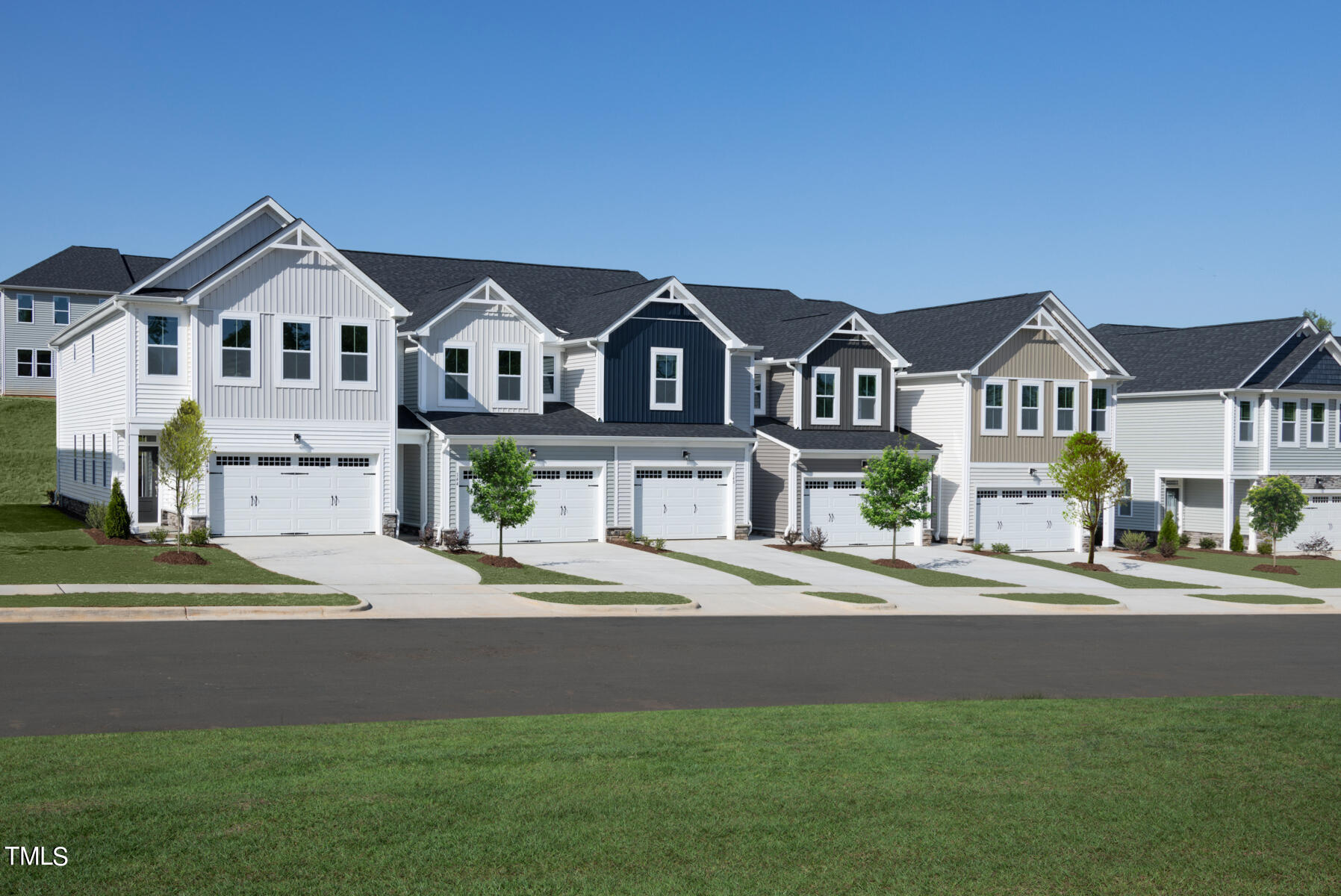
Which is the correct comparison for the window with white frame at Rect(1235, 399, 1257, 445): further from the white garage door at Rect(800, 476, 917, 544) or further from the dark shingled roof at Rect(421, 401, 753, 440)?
Answer: the dark shingled roof at Rect(421, 401, 753, 440)

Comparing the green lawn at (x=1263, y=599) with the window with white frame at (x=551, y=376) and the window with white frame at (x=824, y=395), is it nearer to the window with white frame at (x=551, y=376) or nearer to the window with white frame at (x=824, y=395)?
the window with white frame at (x=824, y=395)

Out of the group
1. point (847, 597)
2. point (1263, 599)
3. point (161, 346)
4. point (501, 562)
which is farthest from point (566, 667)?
point (161, 346)

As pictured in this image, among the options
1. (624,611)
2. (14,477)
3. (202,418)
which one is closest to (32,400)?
(14,477)

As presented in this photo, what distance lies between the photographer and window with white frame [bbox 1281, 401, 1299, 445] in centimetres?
4753

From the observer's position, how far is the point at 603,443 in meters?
37.0

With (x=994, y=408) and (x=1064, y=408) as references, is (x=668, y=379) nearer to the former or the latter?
(x=994, y=408)

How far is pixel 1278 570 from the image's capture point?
38656mm

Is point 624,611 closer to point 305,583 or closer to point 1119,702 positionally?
point 305,583

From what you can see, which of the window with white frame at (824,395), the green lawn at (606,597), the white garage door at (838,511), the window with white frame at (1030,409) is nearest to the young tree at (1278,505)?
the window with white frame at (1030,409)

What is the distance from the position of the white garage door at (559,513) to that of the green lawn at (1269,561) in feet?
63.3

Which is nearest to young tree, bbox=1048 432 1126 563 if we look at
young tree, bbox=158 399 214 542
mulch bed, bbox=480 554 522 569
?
mulch bed, bbox=480 554 522 569

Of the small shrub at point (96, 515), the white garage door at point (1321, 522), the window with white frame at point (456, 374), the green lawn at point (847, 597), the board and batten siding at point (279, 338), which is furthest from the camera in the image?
the white garage door at point (1321, 522)

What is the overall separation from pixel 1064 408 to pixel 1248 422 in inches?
331

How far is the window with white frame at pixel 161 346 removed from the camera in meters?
31.8
